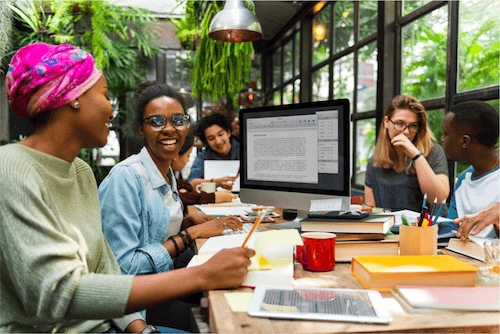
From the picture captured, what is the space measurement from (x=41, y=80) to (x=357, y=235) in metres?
0.93

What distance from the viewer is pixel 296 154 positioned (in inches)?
63.7

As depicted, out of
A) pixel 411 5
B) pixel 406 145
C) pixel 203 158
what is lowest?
pixel 203 158

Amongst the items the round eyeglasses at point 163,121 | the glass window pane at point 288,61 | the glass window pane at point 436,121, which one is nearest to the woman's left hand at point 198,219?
the round eyeglasses at point 163,121

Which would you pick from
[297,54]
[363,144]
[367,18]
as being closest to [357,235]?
[363,144]

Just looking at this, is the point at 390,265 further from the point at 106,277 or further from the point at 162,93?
the point at 162,93

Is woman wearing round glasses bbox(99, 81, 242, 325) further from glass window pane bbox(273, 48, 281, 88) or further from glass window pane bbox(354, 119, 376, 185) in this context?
glass window pane bbox(273, 48, 281, 88)

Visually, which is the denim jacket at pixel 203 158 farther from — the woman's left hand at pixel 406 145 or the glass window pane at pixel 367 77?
the woman's left hand at pixel 406 145

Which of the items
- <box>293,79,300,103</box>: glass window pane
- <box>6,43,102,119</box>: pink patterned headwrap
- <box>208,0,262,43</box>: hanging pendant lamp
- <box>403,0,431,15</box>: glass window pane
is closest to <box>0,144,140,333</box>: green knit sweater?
<box>6,43,102,119</box>: pink patterned headwrap

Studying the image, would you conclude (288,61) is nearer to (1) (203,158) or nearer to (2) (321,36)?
(2) (321,36)

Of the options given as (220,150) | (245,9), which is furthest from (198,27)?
(220,150)

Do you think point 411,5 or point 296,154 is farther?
point 411,5

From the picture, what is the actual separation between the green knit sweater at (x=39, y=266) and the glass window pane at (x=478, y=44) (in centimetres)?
263

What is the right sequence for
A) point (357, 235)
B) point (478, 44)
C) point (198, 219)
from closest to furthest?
point (357, 235) → point (198, 219) → point (478, 44)

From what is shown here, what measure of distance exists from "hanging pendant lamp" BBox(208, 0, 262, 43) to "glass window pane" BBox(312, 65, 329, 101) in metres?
2.65
